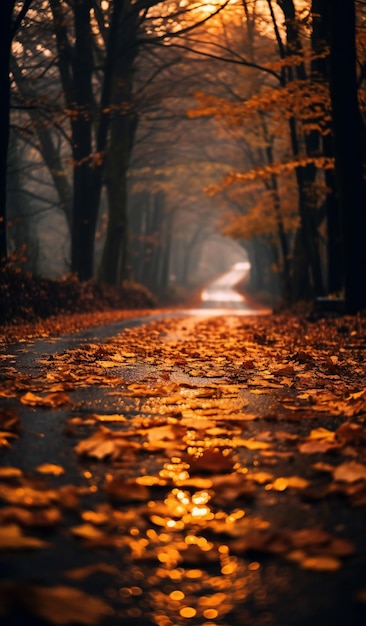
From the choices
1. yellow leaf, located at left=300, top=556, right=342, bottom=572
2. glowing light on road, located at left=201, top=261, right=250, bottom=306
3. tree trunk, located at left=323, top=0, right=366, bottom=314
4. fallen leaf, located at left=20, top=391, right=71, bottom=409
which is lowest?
glowing light on road, located at left=201, top=261, right=250, bottom=306

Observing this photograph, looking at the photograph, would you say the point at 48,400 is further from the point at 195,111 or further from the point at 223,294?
the point at 223,294

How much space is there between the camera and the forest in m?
15.5

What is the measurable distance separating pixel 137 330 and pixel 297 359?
6735mm

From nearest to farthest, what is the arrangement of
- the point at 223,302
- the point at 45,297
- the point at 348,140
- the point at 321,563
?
the point at 321,563 → the point at 348,140 → the point at 45,297 → the point at 223,302

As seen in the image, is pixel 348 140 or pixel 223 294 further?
pixel 223 294

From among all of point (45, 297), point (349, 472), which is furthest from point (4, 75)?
point (349, 472)

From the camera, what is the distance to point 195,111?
1753 centimetres

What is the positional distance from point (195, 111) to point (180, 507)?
15.0 meters

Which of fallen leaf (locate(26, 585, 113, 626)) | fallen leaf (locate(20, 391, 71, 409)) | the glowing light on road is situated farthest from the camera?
the glowing light on road

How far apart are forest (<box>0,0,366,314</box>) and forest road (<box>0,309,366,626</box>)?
30.9 feet

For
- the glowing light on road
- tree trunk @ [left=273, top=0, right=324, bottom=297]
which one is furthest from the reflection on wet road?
tree trunk @ [left=273, top=0, right=324, bottom=297]

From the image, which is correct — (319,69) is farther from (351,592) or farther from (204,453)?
(351,592)

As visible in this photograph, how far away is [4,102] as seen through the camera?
1602 centimetres

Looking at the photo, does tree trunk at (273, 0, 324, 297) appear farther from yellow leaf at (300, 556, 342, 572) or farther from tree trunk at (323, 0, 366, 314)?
Result: yellow leaf at (300, 556, 342, 572)
